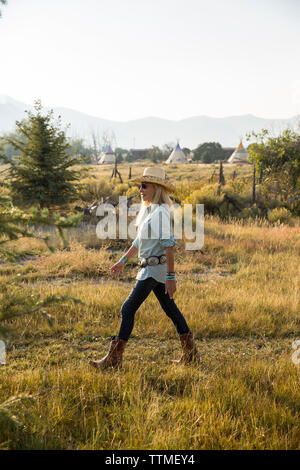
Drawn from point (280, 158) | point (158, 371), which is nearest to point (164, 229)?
point (158, 371)

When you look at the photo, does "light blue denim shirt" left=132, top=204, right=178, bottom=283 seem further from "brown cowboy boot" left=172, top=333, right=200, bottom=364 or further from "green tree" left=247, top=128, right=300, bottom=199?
"green tree" left=247, top=128, right=300, bottom=199

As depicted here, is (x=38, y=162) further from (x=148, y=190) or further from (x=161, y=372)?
(x=161, y=372)

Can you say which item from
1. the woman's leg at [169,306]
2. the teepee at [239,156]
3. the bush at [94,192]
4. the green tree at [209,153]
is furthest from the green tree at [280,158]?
the green tree at [209,153]

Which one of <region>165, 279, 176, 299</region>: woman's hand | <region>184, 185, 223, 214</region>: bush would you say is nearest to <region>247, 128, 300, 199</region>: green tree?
A: <region>184, 185, 223, 214</region>: bush

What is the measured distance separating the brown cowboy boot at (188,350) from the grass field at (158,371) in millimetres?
98

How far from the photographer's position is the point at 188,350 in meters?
3.49

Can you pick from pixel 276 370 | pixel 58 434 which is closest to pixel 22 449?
pixel 58 434

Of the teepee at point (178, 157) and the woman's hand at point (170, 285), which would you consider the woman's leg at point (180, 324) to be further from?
the teepee at point (178, 157)

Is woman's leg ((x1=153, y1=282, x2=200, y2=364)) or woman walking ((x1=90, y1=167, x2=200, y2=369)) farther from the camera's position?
woman's leg ((x1=153, y1=282, x2=200, y2=364))

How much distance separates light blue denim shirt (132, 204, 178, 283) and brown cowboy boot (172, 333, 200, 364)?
0.61 m

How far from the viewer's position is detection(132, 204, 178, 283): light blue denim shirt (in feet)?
10.6

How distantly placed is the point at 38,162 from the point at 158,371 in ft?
34.9

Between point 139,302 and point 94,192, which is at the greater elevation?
point 94,192

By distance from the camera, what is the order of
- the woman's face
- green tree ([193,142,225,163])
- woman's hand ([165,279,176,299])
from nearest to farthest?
woman's hand ([165,279,176,299]) → the woman's face → green tree ([193,142,225,163])
